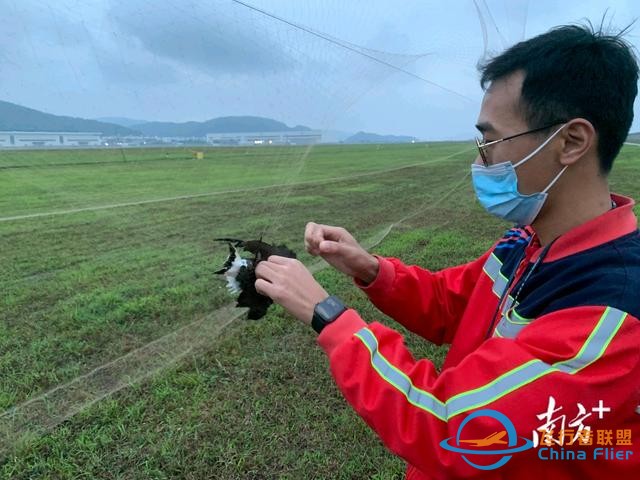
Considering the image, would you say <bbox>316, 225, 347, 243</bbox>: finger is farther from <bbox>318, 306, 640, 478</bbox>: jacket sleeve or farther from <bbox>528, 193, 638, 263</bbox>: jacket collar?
<bbox>528, 193, 638, 263</bbox>: jacket collar

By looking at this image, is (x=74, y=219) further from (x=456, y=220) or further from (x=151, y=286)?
(x=456, y=220)

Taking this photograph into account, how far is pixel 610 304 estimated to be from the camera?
1056mm

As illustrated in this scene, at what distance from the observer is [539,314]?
1234mm

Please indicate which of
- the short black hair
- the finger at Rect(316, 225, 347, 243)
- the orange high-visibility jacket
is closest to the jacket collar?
the orange high-visibility jacket

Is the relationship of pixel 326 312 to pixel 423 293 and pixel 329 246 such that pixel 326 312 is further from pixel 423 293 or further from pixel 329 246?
pixel 423 293

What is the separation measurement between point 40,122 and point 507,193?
88.6 inches

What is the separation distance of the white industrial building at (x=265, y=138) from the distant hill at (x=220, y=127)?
0.03 meters

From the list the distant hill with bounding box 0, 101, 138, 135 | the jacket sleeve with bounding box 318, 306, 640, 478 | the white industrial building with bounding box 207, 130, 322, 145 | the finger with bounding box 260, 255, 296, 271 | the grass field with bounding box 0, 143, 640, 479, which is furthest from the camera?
the white industrial building with bounding box 207, 130, 322, 145

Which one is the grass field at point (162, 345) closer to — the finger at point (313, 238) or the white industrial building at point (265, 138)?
the white industrial building at point (265, 138)

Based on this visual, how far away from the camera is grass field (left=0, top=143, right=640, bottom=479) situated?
2.80 meters

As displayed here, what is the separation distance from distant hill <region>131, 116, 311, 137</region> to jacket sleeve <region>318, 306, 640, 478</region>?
204cm

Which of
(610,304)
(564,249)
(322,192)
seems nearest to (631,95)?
(564,249)

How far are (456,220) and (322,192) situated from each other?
429 centimetres

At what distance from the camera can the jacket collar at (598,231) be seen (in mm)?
1235
